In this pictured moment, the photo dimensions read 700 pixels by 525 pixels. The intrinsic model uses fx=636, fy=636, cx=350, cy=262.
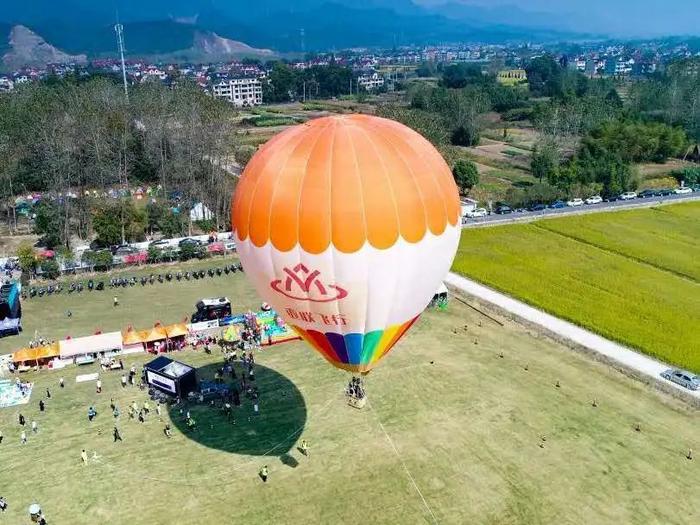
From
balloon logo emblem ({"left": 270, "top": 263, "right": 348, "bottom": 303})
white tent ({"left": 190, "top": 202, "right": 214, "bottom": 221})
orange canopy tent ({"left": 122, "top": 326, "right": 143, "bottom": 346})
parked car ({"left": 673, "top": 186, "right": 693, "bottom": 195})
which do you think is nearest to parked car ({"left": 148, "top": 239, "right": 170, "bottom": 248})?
white tent ({"left": 190, "top": 202, "right": 214, "bottom": 221})

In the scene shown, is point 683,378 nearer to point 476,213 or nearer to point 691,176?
point 476,213

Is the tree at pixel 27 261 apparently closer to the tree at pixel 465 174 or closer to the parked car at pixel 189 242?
the parked car at pixel 189 242

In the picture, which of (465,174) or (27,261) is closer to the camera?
(27,261)

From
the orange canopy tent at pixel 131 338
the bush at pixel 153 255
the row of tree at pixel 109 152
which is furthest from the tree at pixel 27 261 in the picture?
the orange canopy tent at pixel 131 338

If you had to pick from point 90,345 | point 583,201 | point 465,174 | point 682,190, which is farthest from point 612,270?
point 90,345

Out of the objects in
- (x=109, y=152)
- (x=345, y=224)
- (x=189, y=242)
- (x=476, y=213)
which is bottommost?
(x=476, y=213)

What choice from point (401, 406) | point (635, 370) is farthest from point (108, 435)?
point (635, 370)

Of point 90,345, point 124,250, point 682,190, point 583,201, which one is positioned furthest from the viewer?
point 682,190
